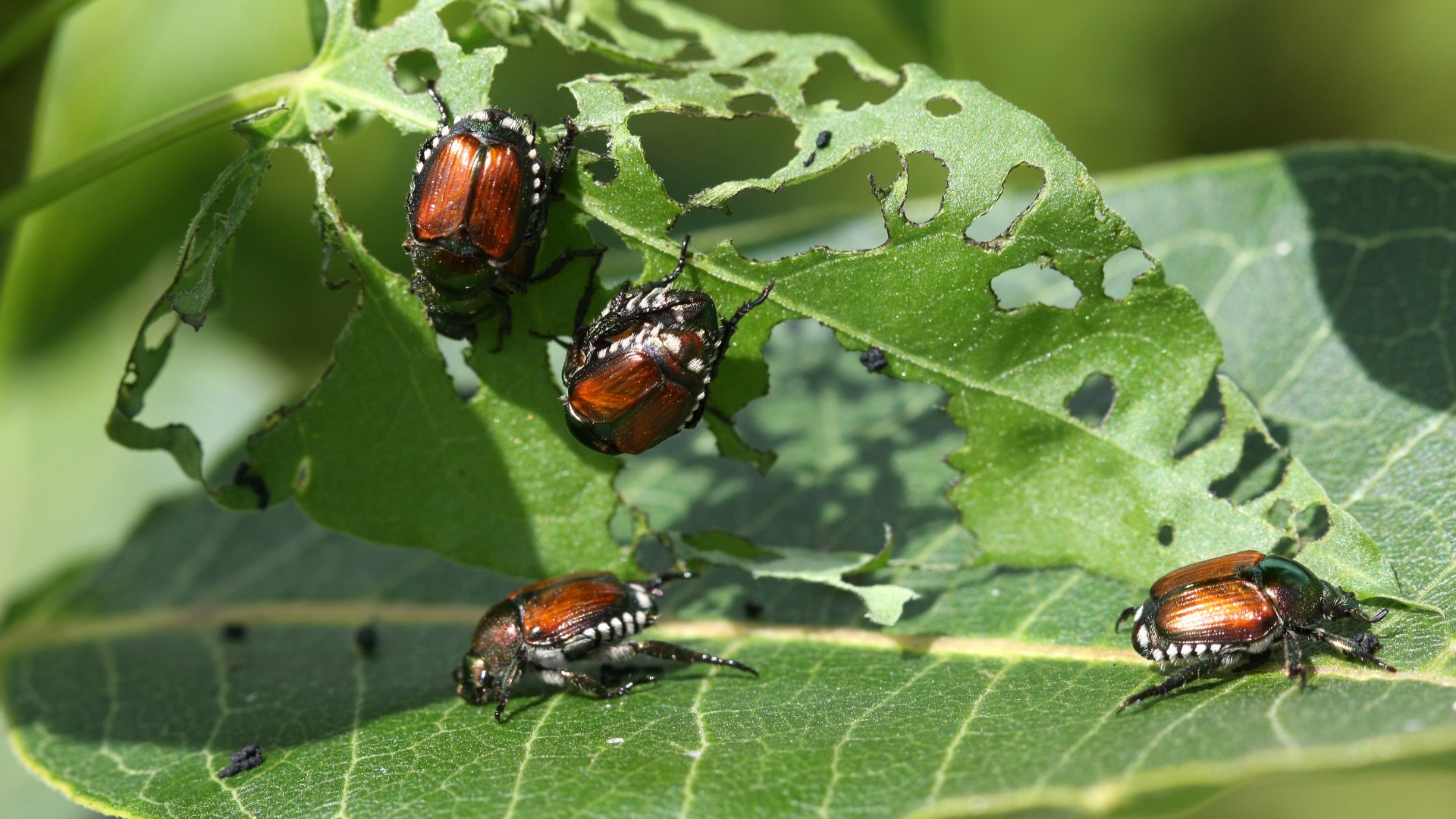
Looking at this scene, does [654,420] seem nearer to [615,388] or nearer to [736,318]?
[615,388]

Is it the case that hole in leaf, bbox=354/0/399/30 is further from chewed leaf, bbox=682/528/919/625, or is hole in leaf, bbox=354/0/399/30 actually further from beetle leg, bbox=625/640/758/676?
beetle leg, bbox=625/640/758/676

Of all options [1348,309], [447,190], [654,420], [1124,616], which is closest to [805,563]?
[654,420]

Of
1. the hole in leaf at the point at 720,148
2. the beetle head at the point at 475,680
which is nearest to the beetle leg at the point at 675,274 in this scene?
the beetle head at the point at 475,680

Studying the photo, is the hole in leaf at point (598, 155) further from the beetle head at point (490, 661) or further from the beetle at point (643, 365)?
the beetle head at point (490, 661)

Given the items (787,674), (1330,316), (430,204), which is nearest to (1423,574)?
(1330,316)

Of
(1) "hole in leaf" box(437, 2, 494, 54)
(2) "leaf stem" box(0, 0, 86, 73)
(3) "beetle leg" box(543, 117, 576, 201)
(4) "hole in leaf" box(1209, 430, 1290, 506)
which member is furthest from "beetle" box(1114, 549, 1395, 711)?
(2) "leaf stem" box(0, 0, 86, 73)
